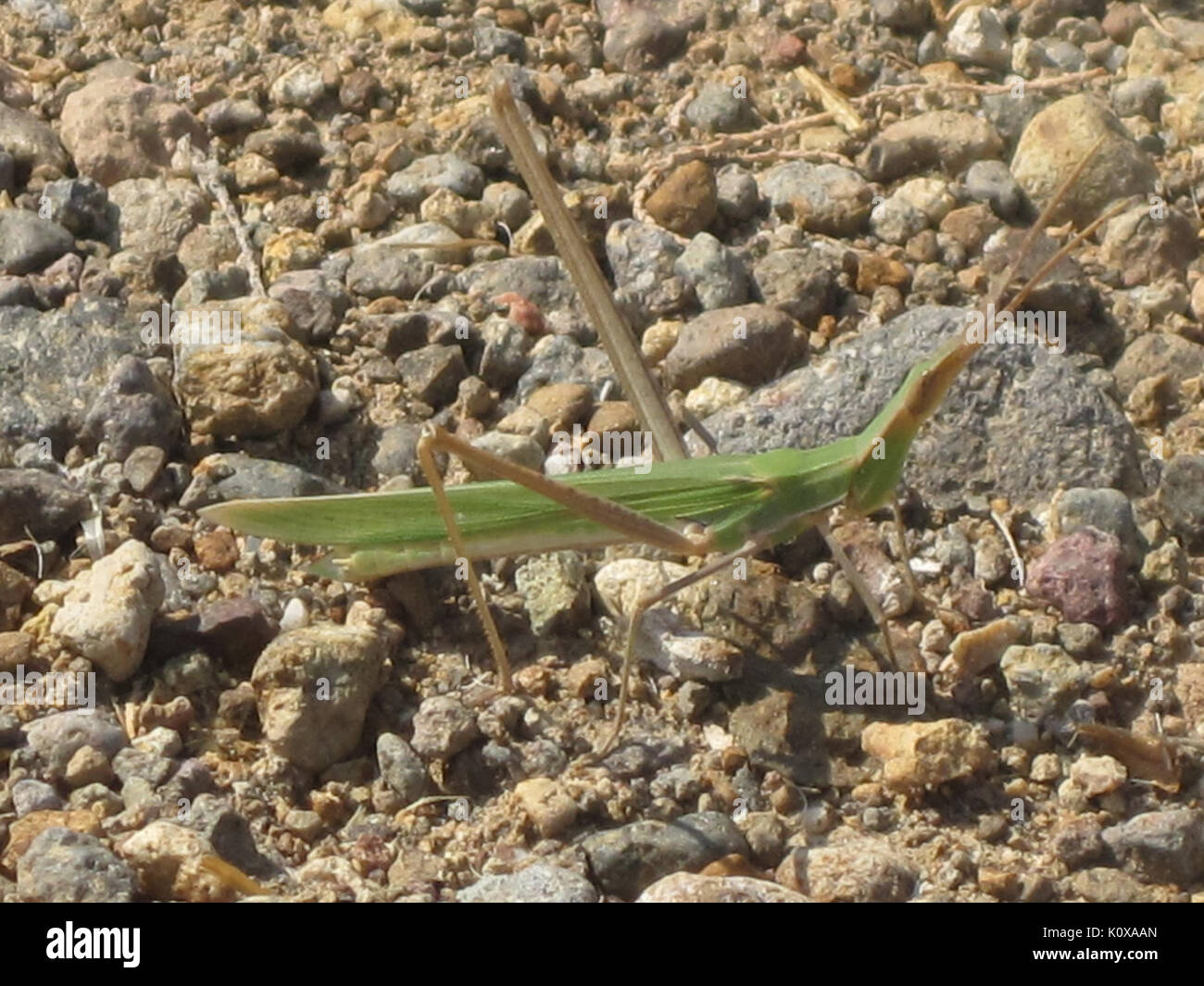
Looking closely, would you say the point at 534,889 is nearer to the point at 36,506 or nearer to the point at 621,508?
the point at 621,508

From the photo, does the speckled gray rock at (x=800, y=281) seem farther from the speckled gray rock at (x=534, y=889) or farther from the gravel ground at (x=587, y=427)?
the speckled gray rock at (x=534, y=889)

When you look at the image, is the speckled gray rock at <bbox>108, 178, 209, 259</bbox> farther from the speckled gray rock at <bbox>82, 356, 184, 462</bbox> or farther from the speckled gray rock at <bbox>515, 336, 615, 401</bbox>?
the speckled gray rock at <bbox>515, 336, 615, 401</bbox>

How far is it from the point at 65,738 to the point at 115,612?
355 mm

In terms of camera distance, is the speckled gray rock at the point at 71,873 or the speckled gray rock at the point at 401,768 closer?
the speckled gray rock at the point at 71,873

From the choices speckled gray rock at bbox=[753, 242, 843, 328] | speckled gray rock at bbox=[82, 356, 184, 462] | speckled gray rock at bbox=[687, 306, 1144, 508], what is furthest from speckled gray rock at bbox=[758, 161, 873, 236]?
speckled gray rock at bbox=[82, 356, 184, 462]

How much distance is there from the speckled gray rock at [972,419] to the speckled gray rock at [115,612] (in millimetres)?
1825

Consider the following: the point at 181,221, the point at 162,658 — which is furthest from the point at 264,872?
the point at 181,221

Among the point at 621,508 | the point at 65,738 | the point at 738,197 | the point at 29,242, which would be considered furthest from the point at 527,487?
the point at 29,242

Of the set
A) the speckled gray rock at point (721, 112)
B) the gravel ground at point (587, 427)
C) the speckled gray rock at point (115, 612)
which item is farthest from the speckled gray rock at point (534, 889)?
the speckled gray rock at point (721, 112)

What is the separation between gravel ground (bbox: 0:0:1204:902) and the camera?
11.2ft

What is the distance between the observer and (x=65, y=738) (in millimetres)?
3428

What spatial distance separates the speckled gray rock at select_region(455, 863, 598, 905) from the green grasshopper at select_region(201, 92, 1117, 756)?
560 millimetres

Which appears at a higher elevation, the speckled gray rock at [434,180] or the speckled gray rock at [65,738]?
the speckled gray rock at [434,180]

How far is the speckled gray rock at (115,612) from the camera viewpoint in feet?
11.8
